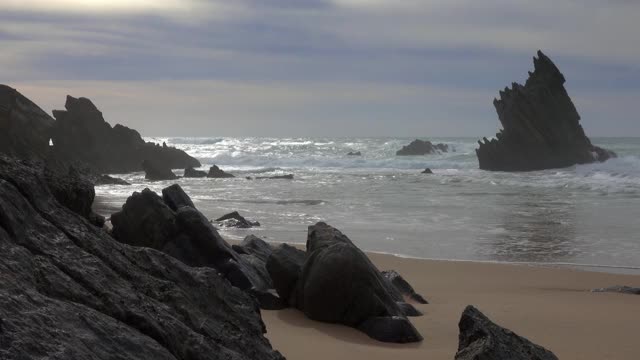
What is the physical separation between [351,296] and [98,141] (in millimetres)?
51180

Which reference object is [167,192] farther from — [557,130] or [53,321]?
[557,130]

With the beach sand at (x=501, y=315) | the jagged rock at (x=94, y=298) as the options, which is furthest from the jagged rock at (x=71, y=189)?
the beach sand at (x=501, y=315)

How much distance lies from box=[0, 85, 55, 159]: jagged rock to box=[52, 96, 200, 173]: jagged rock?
48.1 ft

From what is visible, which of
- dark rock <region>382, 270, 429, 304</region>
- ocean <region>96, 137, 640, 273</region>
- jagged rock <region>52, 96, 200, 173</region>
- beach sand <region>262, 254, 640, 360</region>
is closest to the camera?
beach sand <region>262, 254, 640, 360</region>

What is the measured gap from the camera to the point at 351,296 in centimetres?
791

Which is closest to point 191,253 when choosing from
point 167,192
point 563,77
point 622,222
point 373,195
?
point 167,192

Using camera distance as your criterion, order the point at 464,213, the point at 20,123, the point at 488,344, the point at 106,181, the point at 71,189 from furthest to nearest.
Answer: the point at 106,181
the point at 20,123
the point at 464,213
the point at 488,344
the point at 71,189

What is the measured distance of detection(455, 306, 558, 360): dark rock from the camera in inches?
215

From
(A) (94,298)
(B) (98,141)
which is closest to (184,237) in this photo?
(A) (94,298)

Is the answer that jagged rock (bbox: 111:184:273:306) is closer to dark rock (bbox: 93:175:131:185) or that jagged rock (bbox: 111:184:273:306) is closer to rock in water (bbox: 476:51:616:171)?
dark rock (bbox: 93:175:131:185)

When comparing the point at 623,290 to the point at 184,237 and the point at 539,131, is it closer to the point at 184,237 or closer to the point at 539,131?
the point at 184,237

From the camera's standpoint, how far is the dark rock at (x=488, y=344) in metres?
5.47

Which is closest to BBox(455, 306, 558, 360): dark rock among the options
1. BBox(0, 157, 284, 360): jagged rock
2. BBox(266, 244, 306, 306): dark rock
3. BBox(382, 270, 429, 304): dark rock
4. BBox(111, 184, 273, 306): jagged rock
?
BBox(0, 157, 284, 360): jagged rock

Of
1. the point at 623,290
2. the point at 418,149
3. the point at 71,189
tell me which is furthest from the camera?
the point at 418,149
